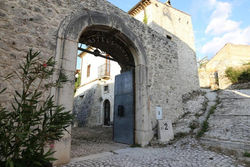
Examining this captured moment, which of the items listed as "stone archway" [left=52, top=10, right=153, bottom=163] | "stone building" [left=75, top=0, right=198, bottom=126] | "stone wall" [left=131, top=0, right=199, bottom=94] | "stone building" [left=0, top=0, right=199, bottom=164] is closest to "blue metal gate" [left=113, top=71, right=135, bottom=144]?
"stone building" [left=0, top=0, right=199, bottom=164]

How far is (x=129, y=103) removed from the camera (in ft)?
17.2

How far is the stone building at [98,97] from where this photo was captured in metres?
11.4

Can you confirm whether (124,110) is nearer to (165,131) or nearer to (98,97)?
(165,131)

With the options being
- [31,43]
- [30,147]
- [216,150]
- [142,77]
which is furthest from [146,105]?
[30,147]

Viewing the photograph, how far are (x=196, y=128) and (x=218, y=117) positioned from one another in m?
1.06

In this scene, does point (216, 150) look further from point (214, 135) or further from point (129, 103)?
point (129, 103)

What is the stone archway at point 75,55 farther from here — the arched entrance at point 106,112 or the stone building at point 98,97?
the arched entrance at point 106,112

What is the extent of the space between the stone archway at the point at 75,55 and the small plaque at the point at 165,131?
0.31m

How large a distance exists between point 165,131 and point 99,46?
12.6 ft

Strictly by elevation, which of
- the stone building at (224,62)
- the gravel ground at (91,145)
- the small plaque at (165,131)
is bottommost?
the gravel ground at (91,145)

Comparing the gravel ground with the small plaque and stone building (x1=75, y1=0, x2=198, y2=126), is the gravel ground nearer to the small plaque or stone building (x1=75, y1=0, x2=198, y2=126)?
the small plaque

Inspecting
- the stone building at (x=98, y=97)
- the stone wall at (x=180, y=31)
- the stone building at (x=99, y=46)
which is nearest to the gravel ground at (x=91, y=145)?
the stone building at (x=99, y=46)

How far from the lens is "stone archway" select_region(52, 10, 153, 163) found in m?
3.24

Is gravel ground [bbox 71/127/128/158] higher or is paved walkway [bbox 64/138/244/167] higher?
paved walkway [bbox 64/138/244/167]
